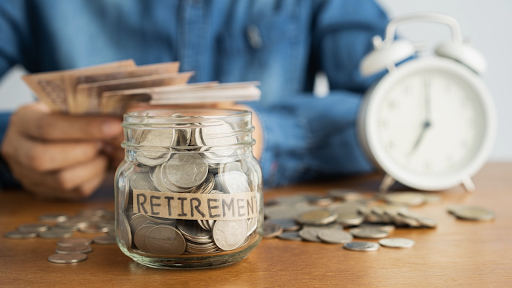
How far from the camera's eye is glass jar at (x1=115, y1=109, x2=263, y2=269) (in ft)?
1.98

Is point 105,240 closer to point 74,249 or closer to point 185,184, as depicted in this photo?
point 74,249

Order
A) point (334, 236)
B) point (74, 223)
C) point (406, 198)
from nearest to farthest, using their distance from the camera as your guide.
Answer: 1. point (334, 236)
2. point (74, 223)
3. point (406, 198)

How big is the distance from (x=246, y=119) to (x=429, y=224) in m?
0.41

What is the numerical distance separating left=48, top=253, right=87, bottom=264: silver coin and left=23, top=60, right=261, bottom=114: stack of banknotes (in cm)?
27

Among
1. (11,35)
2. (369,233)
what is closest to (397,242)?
(369,233)

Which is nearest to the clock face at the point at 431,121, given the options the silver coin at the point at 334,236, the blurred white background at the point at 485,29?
the silver coin at the point at 334,236

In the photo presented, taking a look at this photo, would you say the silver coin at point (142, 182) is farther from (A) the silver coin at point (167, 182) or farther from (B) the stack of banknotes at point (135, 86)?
(B) the stack of banknotes at point (135, 86)

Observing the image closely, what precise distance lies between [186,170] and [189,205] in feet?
0.15

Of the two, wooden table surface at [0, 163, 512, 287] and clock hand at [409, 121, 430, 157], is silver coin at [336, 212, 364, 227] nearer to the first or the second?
wooden table surface at [0, 163, 512, 287]

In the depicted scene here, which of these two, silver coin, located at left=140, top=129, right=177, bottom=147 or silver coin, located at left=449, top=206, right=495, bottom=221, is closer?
silver coin, located at left=140, top=129, right=177, bottom=147

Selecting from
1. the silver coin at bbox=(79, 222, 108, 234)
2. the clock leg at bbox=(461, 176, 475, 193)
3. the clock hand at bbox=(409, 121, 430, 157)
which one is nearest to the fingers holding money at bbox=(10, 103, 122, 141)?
the silver coin at bbox=(79, 222, 108, 234)

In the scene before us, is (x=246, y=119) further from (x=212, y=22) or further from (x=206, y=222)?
(x=212, y=22)

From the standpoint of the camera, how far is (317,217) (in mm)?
886

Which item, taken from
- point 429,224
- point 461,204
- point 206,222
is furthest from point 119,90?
point 461,204
